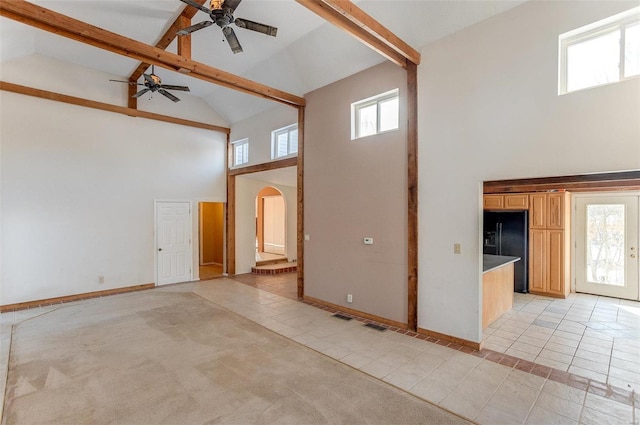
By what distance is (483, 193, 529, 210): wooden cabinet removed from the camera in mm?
6245

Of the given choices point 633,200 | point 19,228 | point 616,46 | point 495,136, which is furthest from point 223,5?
point 633,200

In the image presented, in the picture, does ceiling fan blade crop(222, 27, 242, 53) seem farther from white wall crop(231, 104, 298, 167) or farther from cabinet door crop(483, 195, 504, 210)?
cabinet door crop(483, 195, 504, 210)

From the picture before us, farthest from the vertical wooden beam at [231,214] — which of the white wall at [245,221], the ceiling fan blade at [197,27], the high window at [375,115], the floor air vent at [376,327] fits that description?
the floor air vent at [376,327]

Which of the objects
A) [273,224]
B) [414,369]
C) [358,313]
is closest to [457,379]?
[414,369]

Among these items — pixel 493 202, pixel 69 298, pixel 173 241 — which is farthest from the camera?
pixel 173 241

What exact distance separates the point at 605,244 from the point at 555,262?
110 centimetres

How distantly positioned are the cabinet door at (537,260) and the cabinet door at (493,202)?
0.81 m

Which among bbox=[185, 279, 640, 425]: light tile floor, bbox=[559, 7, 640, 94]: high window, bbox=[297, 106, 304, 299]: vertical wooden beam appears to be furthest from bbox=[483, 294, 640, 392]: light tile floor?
bbox=[297, 106, 304, 299]: vertical wooden beam

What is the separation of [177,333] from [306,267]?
241 centimetres

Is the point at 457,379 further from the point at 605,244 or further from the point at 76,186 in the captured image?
the point at 76,186

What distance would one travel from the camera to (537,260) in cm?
605

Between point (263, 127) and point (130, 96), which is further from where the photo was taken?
point (263, 127)

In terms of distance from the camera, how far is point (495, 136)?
3.33 m

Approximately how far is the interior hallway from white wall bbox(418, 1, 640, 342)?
21.8 inches
